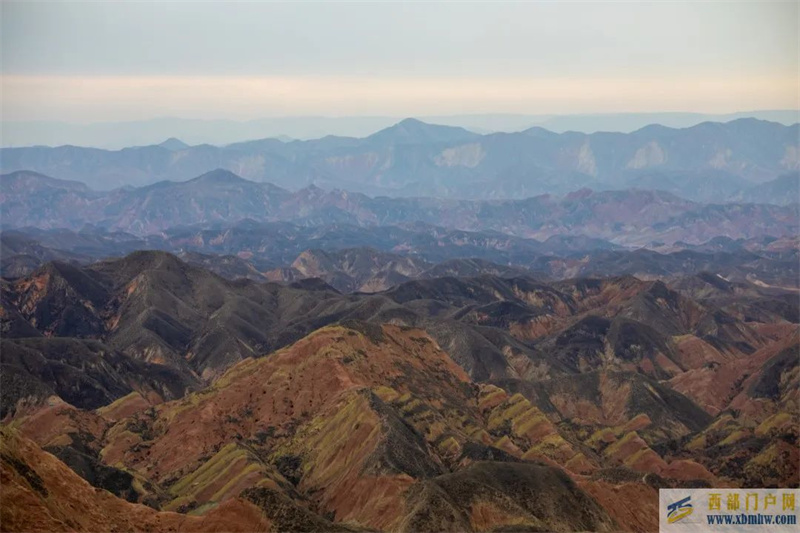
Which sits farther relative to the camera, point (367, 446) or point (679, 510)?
point (367, 446)

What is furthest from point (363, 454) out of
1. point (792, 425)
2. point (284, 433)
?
point (792, 425)

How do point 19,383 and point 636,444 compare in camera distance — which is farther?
point 19,383

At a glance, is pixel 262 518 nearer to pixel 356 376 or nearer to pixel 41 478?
pixel 41 478

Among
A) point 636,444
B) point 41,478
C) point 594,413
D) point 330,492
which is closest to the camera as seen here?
point 41,478

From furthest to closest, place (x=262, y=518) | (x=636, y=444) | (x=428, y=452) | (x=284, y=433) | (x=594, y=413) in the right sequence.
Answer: (x=594, y=413), (x=636, y=444), (x=284, y=433), (x=428, y=452), (x=262, y=518)

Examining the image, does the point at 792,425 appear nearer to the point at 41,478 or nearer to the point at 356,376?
the point at 356,376

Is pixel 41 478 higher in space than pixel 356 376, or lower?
higher

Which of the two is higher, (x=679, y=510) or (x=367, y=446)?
(x=367, y=446)

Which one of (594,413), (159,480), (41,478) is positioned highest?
(41,478)
